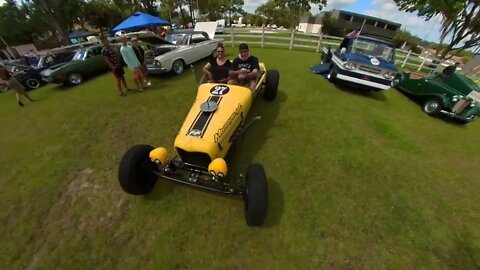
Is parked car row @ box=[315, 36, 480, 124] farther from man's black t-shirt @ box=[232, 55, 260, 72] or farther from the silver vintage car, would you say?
the silver vintage car

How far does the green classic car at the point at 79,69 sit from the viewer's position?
8650mm

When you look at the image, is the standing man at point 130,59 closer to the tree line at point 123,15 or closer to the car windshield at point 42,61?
the car windshield at point 42,61

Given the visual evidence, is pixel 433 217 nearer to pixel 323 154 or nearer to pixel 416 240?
pixel 416 240

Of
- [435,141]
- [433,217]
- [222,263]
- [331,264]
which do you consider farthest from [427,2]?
[222,263]

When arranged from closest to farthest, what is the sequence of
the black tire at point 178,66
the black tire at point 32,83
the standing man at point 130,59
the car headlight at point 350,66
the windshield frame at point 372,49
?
the standing man at point 130,59 → the car headlight at point 350,66 → the windshield frame at point 372,49 → the black tire at point 178,66 → the black tire at point 32,83

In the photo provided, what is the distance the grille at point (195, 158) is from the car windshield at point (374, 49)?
22.9 feet

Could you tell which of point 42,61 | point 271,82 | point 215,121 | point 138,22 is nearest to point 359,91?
point 271,82

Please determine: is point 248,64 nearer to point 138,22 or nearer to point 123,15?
point 138,22

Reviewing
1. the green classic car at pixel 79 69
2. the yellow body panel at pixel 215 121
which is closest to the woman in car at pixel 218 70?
the yellow body panel at pixel 215 121

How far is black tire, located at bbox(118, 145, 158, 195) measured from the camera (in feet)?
10.7

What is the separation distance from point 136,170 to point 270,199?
7.39 ft

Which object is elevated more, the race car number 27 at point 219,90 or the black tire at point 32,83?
the race car number 27 at point 219,90

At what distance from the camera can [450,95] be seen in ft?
22.3

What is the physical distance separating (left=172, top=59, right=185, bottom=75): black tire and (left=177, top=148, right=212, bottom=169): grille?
6.39 metres
